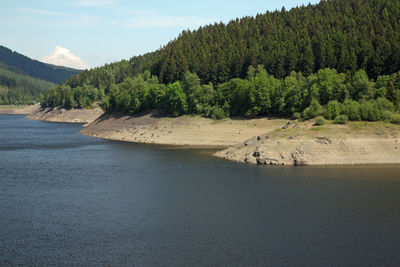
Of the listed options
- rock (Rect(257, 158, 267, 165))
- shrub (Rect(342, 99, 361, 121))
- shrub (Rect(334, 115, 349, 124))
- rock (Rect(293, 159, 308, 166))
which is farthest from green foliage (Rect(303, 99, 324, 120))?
rock (Rect(257, 158, 267, 165))

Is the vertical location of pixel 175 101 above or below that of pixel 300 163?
above

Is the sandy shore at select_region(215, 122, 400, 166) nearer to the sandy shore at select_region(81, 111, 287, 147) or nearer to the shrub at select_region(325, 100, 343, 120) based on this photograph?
the shrub at select_region(325, 100, 343, 120)

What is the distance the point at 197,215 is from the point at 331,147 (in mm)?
34068

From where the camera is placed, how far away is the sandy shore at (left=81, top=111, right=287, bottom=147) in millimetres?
91500

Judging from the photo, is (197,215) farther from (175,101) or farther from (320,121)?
(175,101)

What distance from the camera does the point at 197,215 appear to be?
38875mm

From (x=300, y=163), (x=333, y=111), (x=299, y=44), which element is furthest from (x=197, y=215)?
(x=299, y=44)

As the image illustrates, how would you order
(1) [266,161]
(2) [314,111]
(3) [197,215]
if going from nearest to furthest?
1. (3) [197,215]
2. (1) [266,161]
3. (2) [314,111]

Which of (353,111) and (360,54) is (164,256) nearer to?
(353,111)

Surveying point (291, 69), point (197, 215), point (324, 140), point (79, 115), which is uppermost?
point (291, 69)

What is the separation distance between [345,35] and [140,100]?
196ft

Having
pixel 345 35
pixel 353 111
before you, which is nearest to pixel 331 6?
pixel 345 35

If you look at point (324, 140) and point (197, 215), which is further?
point (324, 140)

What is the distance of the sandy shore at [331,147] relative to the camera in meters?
64.2
